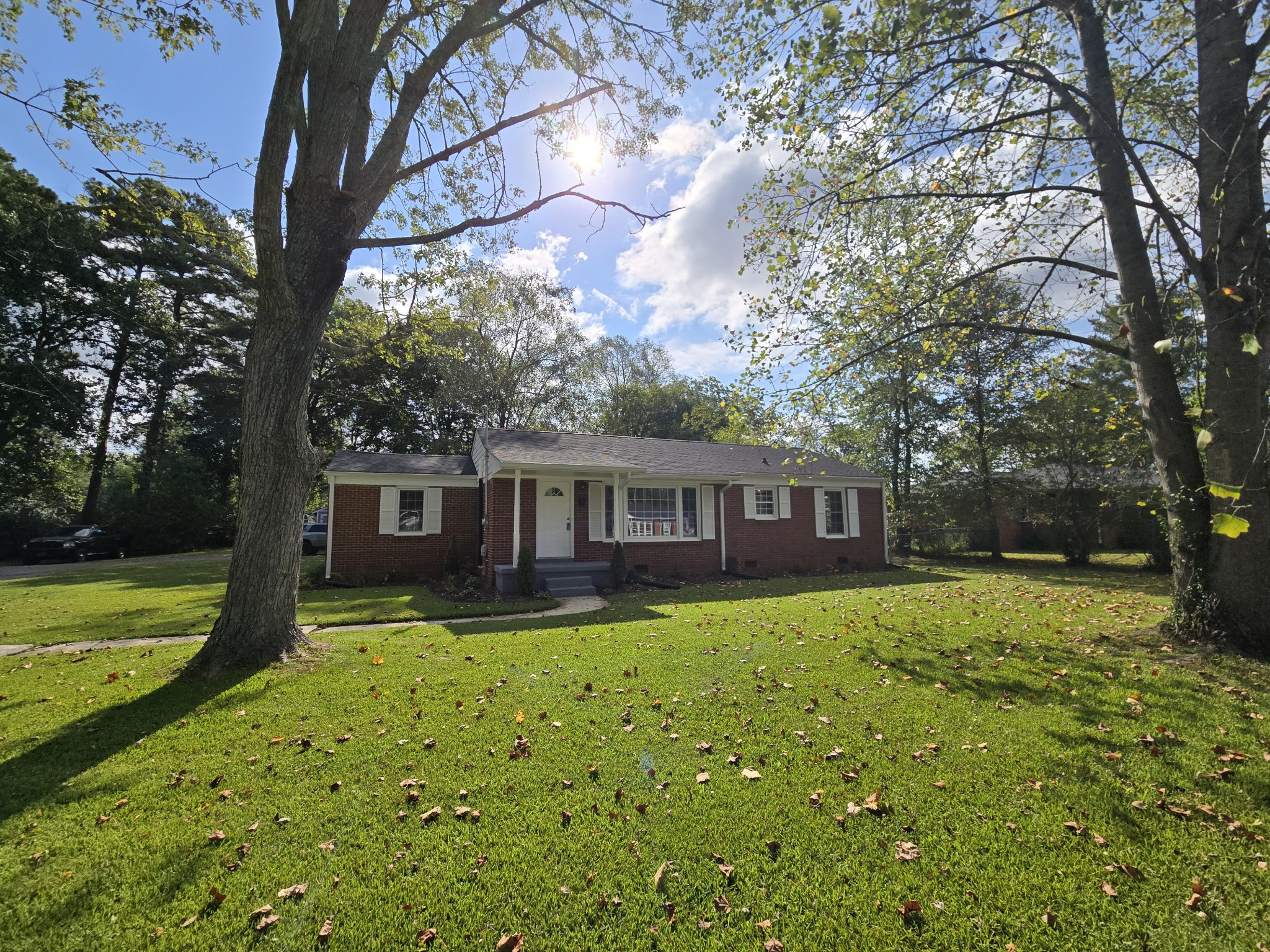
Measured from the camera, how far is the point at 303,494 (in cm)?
624

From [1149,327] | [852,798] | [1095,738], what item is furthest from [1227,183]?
[852,798]

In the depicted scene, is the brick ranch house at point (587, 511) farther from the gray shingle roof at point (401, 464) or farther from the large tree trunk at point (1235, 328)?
the large tree trunk at point (1235, 328)

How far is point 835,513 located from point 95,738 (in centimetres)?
1754

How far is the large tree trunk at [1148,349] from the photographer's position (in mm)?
5844

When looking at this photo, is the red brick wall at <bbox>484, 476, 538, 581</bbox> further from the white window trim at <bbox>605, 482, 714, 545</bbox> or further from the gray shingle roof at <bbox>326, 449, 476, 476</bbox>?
the gray shingle roof at <bbox>326, 449, 476, 476</bbox>

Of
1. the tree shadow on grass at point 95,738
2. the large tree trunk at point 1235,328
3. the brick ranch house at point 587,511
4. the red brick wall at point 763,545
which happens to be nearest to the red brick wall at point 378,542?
the brick ranch house at point 587,511

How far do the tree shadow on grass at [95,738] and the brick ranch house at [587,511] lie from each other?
7159mm

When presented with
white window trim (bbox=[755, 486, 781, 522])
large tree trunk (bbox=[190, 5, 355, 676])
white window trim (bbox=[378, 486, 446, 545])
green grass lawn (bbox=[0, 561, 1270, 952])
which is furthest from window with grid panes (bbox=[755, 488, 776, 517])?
large tree trunk (bbox=[190, 5, 355, 676])

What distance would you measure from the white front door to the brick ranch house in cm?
2

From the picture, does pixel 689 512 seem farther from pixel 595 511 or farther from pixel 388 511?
pixel 388 511

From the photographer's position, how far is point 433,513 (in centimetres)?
1512

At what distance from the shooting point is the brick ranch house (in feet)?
42.8

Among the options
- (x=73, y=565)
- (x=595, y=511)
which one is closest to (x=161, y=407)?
(x=73, y=565)

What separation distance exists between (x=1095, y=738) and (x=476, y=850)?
429 cm
